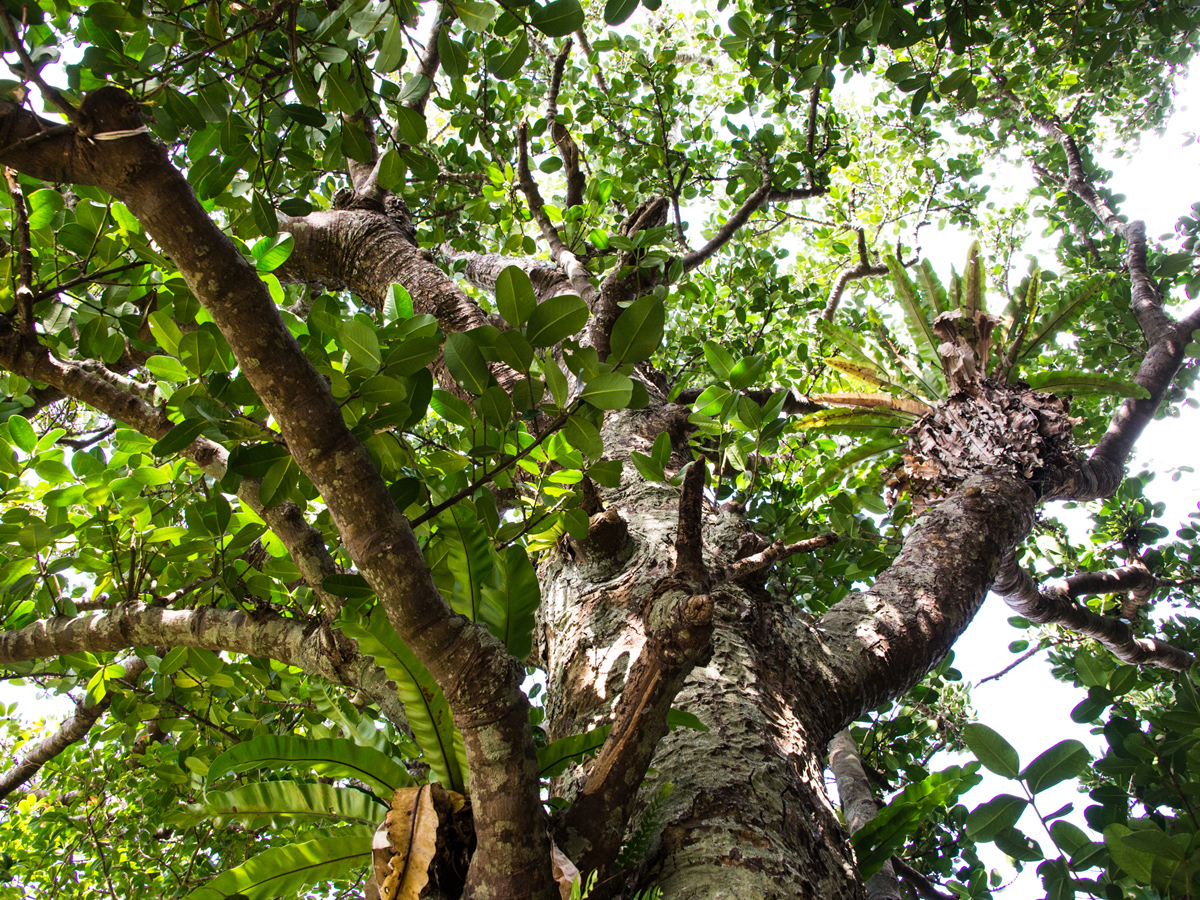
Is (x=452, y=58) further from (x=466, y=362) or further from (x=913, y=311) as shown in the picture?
(x=913, y=311)

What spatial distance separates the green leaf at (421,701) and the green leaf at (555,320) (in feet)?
1.67

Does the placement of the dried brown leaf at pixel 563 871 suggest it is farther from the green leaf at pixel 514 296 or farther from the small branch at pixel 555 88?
the small branch at pixel 555 88

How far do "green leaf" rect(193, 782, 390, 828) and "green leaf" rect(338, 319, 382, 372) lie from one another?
66 centimetres

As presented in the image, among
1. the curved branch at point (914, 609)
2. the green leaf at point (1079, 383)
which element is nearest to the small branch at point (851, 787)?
the curved branch at point (914, 609)

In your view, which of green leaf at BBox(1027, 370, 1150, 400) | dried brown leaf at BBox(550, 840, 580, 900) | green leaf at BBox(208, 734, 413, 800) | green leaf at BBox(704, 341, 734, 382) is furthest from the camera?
green leaf at BBox(1027, 370, 1150, 400)

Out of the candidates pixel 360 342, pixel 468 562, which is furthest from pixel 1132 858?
pixel 360 342

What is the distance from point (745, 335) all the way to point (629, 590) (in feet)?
10.5

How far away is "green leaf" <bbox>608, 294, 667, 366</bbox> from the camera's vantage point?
1012mm

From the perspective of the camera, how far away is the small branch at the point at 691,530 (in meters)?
0.98

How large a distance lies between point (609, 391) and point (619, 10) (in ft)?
2.95

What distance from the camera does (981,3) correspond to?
7.38 ft

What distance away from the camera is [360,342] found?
3.21 feet

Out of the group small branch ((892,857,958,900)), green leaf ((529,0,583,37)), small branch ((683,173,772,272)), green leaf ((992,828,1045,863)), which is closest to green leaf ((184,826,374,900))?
green leaf ((992,828,1045,863))

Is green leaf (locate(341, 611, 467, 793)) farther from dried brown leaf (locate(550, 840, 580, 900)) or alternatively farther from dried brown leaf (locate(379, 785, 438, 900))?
dried brown leaf (locate(550, 840, 580, 900))
